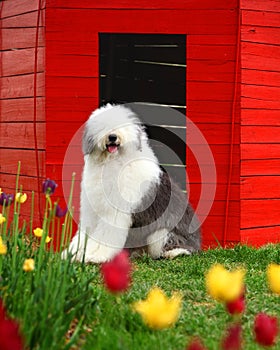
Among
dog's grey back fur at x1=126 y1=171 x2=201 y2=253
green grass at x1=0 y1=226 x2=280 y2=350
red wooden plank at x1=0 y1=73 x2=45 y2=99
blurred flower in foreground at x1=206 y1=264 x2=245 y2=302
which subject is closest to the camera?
blurred flower in foreground at x1=206 y1=264 x2=245 y2=302

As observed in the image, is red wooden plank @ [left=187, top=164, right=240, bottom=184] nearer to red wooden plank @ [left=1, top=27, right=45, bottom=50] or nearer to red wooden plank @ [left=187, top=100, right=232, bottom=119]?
red wooden plank @ [left=187, top=100, right=232, bottom=119]

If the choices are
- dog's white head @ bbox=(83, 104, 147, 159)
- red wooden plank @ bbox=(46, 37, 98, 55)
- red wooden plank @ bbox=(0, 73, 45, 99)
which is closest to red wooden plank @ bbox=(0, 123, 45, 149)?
red wooden plank @ bbox=(0, 73, 45, 99)

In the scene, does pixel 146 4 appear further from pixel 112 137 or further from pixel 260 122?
pixel 112 137

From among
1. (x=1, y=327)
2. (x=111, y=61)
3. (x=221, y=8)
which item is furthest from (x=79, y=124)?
(x=1, y=327)

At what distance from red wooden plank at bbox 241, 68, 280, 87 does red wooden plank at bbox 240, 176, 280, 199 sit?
0.90 meters

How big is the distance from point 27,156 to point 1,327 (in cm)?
541

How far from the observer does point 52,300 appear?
3227 millimetres

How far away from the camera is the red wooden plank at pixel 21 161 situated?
23.2 ft

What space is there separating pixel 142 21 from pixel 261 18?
3.78 feet

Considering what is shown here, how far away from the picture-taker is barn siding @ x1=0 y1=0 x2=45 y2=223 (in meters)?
7.04

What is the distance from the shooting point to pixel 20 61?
7348 mm

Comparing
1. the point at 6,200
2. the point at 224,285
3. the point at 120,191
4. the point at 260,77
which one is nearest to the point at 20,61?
the point at 120,191

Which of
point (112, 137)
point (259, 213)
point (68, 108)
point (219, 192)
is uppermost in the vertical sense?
point (68, 108)

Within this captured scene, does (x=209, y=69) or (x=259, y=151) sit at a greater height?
(x=209, y=69)
